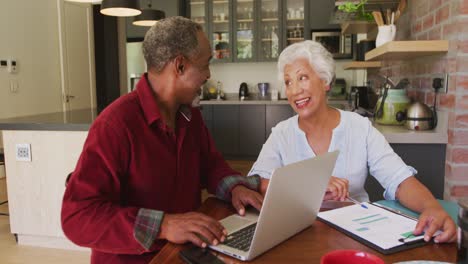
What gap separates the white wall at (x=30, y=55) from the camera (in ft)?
14.9

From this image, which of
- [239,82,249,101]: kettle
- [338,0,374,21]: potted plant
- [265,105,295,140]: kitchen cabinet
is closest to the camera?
[338,0,374,21]: potted plant

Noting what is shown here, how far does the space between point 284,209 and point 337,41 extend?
493 cm

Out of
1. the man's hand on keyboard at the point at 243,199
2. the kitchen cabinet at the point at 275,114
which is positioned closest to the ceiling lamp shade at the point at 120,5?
the man's hand on keyboard at the point at 243,199

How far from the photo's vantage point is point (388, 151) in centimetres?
151

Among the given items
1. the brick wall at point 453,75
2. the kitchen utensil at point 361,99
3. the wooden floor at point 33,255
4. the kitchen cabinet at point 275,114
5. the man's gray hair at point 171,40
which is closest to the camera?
the man's gray hair at point 171,40

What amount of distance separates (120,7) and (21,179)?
A: 142 cm

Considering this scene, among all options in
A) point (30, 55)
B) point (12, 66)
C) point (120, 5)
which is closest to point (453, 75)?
point (120, 5)

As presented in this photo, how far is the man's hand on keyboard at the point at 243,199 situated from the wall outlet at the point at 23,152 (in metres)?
2.06

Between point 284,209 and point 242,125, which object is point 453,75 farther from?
point 242,125

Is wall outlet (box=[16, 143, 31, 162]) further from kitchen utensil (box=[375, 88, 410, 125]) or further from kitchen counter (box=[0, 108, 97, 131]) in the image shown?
kitchen utensil (box=[375, 88, 410, 125])

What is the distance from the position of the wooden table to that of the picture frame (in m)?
4.72

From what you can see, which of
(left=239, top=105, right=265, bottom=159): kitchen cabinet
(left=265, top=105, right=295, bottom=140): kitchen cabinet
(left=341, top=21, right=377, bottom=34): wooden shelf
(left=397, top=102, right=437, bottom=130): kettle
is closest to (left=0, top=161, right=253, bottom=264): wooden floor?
(left=397, top=102, right=437, bottom=130): kettle

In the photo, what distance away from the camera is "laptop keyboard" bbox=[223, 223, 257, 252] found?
904mm

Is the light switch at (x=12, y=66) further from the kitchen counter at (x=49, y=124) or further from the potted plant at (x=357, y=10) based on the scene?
the potted plant at (x=357, y=10)
